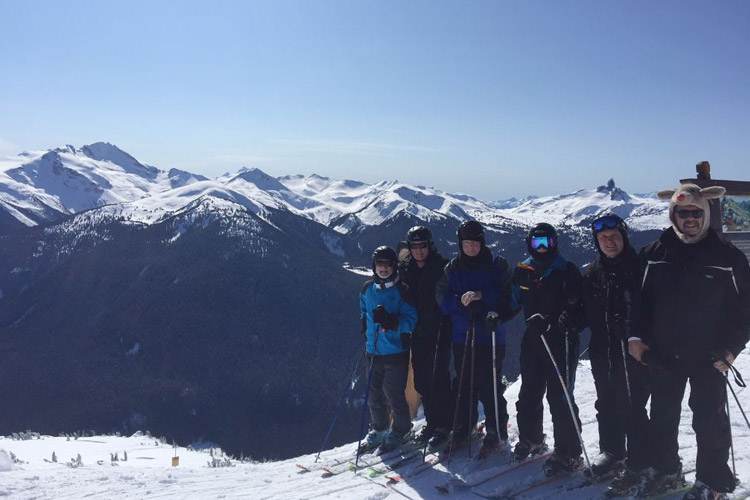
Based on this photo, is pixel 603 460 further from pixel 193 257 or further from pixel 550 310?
pixel 193 257

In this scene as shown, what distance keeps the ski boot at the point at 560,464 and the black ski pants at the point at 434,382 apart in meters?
1.56

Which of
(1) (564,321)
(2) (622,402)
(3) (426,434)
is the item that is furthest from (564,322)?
(3) (426,434)

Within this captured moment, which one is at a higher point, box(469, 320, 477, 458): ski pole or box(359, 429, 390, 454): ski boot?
box(469, 320, 477, 458): ski pole

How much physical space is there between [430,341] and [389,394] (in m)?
0.96

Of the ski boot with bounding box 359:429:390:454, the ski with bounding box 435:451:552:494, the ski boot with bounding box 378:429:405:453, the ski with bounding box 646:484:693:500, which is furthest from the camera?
the ski boot with bounding box 359:429:390:454

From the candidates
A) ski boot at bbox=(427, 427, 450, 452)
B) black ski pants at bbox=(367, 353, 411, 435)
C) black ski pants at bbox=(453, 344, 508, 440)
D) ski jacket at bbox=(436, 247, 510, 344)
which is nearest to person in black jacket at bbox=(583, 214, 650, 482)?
ski jacket at bbox=(436, 247, 510, 344)

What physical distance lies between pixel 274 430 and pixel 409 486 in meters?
92.6

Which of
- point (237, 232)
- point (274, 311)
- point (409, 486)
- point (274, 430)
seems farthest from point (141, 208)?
point (409, 486)

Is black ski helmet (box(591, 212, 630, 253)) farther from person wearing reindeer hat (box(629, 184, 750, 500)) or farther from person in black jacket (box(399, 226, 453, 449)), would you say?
person in black jacket (box(399, 226, 453, 449))

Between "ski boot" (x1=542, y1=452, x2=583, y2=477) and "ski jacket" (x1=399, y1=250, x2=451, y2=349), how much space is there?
1.96 metres

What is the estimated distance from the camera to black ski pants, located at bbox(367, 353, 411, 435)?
22.9 ft

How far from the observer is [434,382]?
22.6 ft

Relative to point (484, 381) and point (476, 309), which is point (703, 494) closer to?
point (484, 381)

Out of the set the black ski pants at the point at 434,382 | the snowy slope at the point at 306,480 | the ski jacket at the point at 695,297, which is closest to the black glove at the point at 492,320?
the black ski pants at the point at 434,382
